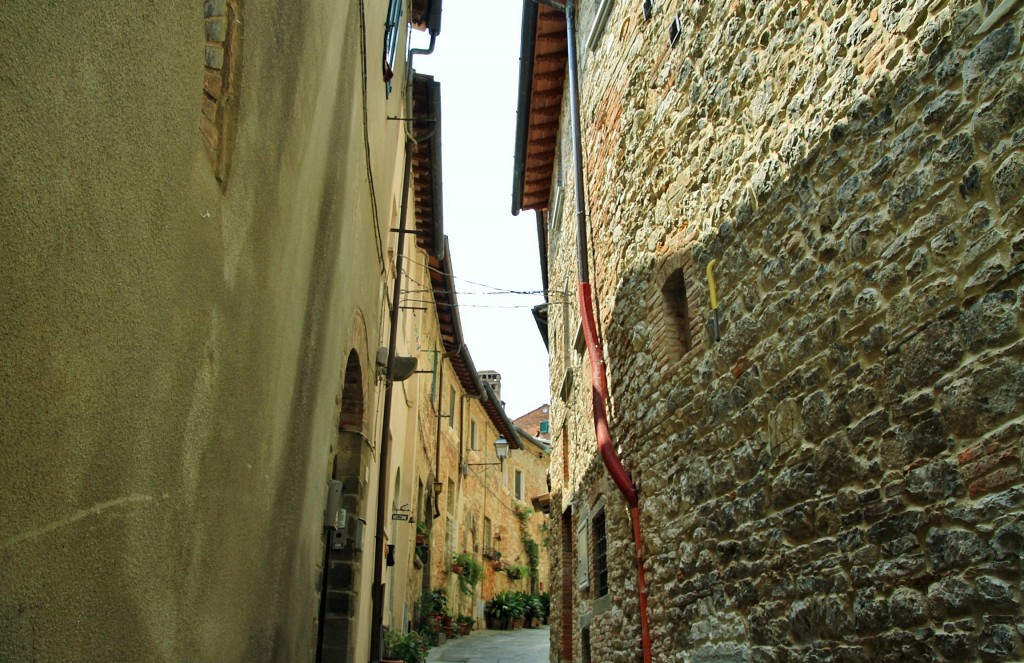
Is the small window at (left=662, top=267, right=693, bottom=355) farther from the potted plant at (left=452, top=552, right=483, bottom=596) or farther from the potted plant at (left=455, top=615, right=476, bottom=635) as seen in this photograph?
the potted plant at (left=452, top=552, right=483, bottom=596)

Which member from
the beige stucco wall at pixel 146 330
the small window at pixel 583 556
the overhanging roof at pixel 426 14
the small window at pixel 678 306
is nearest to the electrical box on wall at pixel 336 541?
the beige stucco wall at pixel 146 330

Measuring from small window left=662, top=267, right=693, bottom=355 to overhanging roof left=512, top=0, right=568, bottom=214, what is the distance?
18.0 ft

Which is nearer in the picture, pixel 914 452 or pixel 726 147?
pixel 914 452

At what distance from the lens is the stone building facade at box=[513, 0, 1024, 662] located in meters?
3.21

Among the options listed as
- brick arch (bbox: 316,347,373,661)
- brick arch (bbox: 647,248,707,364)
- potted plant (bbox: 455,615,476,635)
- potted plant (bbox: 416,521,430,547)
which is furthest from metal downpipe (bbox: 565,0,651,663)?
potted plant (bbox: 455,615,476,635)

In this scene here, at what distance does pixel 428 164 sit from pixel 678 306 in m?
6.49

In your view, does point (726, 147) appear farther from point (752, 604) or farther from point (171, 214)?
point (171, 214)

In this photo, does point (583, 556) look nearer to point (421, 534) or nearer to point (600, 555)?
point (600, 555)

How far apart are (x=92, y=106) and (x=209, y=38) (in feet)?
3.00

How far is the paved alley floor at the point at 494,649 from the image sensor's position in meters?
12.5

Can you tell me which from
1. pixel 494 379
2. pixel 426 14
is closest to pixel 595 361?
pixel 426 14

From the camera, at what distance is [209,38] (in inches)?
105

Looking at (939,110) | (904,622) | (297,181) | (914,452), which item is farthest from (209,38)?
(904,622)

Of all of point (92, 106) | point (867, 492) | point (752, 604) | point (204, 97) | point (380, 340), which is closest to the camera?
point (92, 106)
